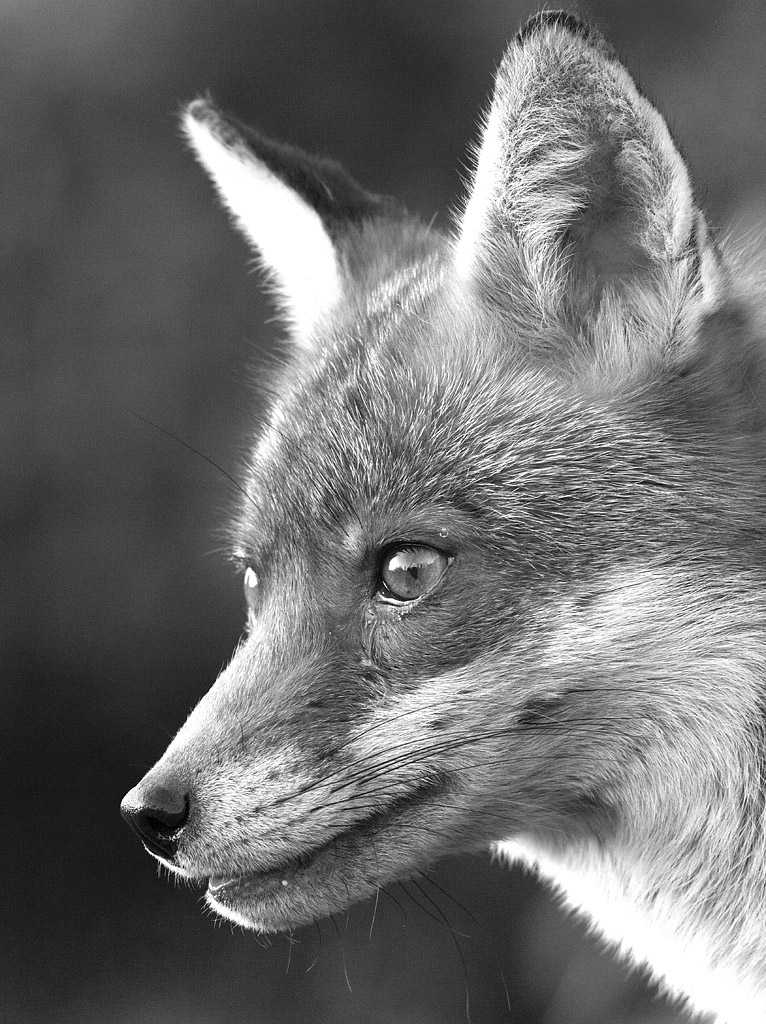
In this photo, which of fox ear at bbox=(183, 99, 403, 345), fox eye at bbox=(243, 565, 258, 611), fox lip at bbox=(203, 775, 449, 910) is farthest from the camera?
fox ear at bbox=(183, 99, 403, 345)

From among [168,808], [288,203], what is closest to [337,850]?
[168,808]

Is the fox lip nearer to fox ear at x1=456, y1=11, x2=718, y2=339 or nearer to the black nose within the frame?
the black nose

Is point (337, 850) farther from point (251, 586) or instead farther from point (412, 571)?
point (251, 586)

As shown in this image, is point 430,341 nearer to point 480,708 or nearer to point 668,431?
point 668,431

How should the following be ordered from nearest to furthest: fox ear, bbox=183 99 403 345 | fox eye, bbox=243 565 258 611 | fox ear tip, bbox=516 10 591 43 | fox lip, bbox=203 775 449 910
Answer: fox ear tip, bbox=516 10 591 43 → fox lip, bbox=203 775 449 910 → fox eye, bbox=243 565 258 611 → fox ear, bbox=183 99 403 345

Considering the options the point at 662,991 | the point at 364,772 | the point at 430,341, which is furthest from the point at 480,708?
the point at 662,991

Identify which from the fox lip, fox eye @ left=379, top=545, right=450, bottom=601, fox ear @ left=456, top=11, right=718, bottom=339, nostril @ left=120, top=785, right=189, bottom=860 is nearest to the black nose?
nostril @ left=120, top=785, right=189, bottom=860

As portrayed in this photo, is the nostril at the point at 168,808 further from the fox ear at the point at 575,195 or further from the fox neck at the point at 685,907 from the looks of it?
the fox ear at the point at 575,195
